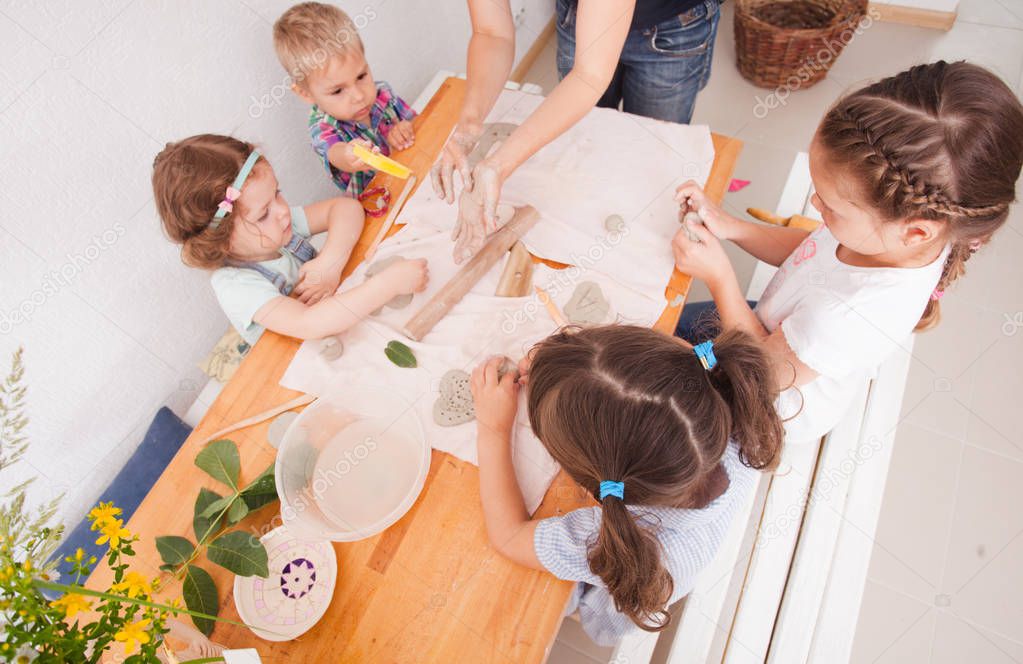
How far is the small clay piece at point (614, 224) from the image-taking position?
1297 mm

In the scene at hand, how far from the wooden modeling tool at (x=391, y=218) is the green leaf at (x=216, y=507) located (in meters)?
0.59

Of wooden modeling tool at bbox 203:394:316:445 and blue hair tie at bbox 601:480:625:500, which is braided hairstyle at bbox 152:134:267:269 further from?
blue hair tie at bbox 601:480:625:500

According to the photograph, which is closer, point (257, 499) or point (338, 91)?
point (257, 499)

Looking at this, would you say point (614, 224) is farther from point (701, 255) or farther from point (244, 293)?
point (244, 293)

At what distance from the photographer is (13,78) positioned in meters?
1.14

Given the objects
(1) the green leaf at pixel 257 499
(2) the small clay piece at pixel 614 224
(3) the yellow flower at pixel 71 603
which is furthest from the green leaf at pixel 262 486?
(2) the small clay piece at pixel 614 224

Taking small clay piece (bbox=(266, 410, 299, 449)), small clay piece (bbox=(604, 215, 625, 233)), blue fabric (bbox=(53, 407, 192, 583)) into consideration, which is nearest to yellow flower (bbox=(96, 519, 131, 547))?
small clay piece (bbox=(266, 410, 299, 449))

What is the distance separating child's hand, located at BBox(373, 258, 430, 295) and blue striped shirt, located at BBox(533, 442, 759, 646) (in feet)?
1.88

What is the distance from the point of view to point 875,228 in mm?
971

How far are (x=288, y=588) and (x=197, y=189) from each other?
2.61 feet

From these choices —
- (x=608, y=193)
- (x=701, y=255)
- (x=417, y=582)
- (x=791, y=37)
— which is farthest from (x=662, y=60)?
(x=417, y=582)

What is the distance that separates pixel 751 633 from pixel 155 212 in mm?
1616

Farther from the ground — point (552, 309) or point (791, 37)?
point (552, 309)

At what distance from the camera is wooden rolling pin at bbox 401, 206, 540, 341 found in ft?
4.01
